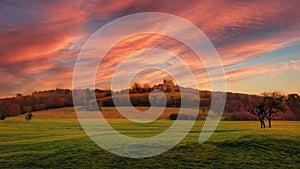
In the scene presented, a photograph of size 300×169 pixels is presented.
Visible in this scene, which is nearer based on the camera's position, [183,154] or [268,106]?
[183,154]

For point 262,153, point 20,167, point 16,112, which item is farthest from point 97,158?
point 16,112

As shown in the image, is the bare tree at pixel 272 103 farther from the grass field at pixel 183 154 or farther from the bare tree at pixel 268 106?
the grass field at pixel 183 154

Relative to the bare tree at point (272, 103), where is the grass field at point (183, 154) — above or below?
below

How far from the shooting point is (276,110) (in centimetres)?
5075

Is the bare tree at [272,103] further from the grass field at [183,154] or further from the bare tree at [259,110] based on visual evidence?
the grass field at [183,154]

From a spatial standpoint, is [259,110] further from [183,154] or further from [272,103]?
[183,154]

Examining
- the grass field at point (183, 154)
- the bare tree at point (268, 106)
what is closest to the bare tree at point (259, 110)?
the bare tree at point (268, 106)

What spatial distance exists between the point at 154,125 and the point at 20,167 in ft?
102

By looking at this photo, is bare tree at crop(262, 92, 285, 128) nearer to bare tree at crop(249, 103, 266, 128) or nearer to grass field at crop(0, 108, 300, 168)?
bare tree at crop(249, 103, 266, 128)

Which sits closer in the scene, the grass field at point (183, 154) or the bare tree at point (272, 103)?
the grass field at point (183, 154)

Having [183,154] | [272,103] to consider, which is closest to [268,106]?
[272,103]

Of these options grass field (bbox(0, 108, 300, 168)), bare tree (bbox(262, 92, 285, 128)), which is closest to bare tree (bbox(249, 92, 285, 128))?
bare tree (bbox(262, 92, 285, 128))

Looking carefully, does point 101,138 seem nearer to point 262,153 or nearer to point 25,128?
point 262,153

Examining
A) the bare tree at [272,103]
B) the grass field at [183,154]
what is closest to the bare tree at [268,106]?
the bare tree at [272,103]
